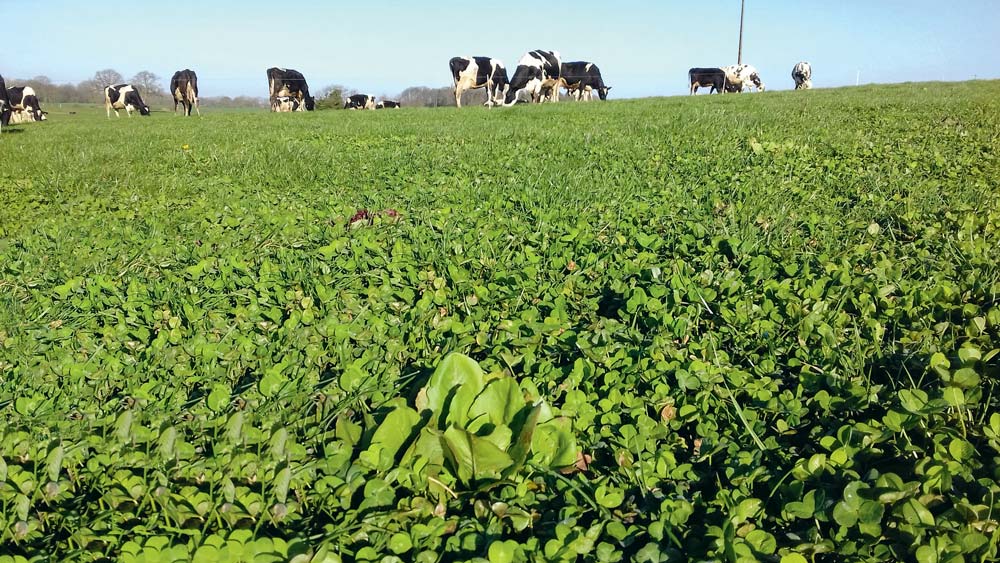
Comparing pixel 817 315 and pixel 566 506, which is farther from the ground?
pixel 817 315

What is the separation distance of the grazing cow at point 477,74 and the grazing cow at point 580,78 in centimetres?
322

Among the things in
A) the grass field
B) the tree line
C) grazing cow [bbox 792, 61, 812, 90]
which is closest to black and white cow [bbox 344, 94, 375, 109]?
the tree line

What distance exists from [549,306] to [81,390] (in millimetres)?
1873

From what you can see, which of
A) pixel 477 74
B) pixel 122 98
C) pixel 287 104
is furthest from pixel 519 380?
pixel 287 104

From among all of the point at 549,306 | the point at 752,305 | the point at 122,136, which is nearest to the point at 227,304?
the point at 549,306

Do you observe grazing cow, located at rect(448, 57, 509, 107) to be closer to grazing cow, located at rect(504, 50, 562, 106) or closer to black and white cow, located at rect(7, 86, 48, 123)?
grazing cow, located at rect(504, 50, 562, 106)

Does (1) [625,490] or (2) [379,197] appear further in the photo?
(2) [379,197]

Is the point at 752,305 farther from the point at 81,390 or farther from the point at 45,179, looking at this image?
the point at 45,179

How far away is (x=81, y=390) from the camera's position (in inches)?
91.7

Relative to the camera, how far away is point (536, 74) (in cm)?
2903

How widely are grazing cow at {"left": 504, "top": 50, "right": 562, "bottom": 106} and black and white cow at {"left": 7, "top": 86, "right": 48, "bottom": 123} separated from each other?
2326 centimetres

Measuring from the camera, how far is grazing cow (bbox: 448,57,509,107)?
93.8ft

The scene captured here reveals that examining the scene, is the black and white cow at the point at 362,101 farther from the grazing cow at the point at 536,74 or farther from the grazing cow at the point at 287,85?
the grazing cow at the point at 536,74

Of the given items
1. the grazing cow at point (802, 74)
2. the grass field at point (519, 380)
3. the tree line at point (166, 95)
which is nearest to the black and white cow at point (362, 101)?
the tree line at point (166, 95)
